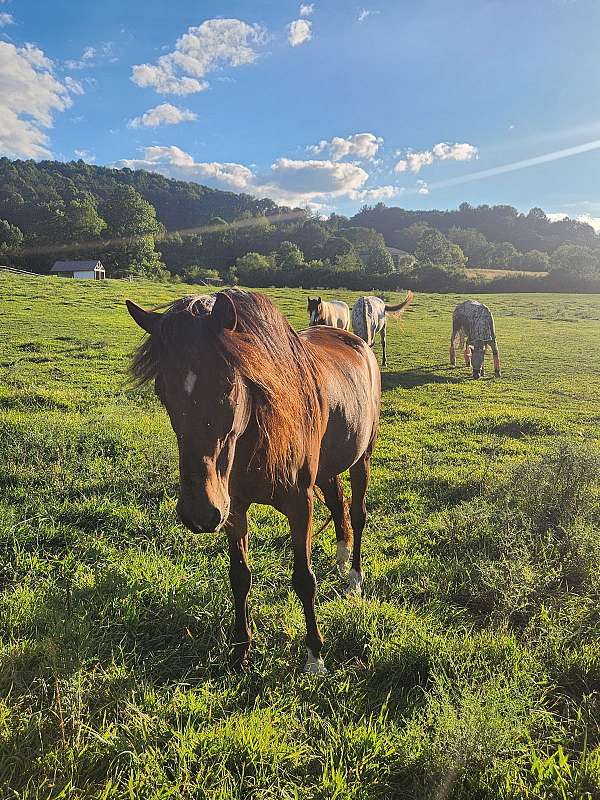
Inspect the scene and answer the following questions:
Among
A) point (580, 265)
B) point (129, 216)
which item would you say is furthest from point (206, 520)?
point (129, 216)

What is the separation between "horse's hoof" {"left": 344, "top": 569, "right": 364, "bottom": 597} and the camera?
3404 mm

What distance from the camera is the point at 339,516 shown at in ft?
12.9

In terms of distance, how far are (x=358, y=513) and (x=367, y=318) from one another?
10.5 meters

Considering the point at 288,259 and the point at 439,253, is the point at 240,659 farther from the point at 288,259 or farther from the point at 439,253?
the point at 439,253

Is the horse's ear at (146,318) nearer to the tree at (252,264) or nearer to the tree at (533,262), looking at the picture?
the tree at (252,264)

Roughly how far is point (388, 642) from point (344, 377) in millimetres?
1817

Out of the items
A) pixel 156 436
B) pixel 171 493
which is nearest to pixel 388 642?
pixel 171 493

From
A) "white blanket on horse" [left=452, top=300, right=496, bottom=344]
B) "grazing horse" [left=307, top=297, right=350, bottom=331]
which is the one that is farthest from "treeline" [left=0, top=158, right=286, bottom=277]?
"white blanket on horse" [left=452, top=300, right=496, bottom=344]

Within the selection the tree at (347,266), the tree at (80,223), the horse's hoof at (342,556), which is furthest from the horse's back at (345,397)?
the tree at (80,223)

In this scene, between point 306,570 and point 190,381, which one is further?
point 306,570

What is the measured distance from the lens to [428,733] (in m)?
2.21

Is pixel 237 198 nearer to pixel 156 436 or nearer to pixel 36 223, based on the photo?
pixel 36 223

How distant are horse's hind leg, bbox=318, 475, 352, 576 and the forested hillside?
45.0m

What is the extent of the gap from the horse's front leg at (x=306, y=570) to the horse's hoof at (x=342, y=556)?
0.98 metres
